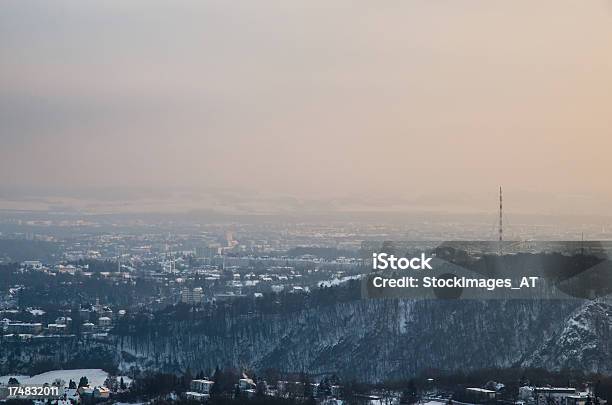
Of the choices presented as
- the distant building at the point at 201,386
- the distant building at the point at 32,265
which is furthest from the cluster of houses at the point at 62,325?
the distant building at the point at 201,386

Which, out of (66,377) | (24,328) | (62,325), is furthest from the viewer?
(62,325)

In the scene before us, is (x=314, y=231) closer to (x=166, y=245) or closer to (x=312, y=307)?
(x=166, y=245)

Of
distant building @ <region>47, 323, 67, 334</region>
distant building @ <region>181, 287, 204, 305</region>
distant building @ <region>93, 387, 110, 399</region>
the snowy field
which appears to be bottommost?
the snowy field

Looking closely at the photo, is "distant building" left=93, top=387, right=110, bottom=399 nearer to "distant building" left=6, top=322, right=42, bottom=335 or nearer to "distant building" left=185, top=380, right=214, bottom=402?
"distant building" left=185, top=380, right=214, bottom=402

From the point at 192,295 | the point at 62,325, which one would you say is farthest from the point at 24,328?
the point at 192,295

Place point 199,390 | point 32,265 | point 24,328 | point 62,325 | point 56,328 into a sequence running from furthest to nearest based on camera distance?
point 32,265
point 62,325
point 56,328
point 24,328
point 199,390

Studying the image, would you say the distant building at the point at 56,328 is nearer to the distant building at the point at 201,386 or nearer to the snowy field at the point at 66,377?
the snowy field at the point at 66,377

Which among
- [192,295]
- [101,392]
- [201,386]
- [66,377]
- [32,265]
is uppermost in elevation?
[32,265]

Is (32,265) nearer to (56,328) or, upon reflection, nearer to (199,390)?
(56,328)

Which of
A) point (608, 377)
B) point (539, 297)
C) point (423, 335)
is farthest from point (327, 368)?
point (608, 377)

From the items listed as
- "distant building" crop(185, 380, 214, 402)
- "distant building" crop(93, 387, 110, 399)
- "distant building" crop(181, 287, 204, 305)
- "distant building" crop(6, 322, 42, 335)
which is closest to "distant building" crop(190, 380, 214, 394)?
"distant building" crop(185, 380, 214, 402)

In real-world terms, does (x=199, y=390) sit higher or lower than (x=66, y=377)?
higher
